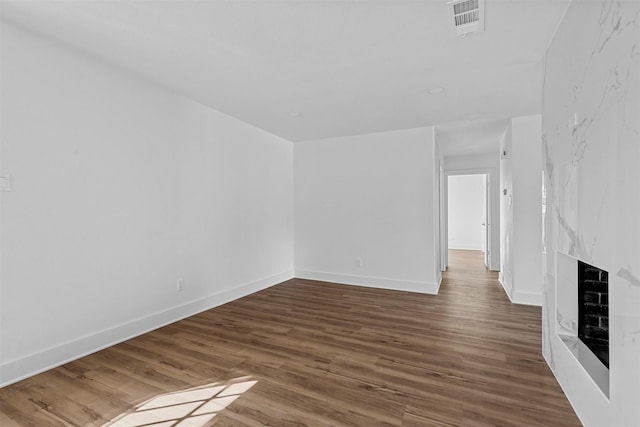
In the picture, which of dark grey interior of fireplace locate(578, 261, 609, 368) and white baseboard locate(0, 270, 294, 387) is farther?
white baseboard locate(0, 270, 294, 387)

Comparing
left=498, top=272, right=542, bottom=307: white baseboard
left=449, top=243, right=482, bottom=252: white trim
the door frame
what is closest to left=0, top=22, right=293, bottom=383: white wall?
left=498, top=272, right=542, bottom=307: white baseboard

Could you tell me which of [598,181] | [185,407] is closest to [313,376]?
[185,407]

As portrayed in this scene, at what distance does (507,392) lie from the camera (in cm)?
201

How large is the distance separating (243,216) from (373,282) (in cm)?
239

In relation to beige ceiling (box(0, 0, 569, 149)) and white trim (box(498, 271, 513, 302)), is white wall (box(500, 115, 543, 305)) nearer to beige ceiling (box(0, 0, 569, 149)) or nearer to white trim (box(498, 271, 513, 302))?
white trim (box(498, 271, 513, 302))

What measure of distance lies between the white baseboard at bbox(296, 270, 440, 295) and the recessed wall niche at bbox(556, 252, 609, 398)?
2.41 meters

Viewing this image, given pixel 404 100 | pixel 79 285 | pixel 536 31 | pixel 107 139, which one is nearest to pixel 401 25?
pixel 536 31

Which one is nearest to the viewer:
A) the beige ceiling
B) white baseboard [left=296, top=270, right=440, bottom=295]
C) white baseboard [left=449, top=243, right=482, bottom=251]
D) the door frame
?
the beige ceiling

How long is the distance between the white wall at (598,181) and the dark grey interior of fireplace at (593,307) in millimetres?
87

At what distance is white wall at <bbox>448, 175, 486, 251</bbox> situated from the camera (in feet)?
30.5

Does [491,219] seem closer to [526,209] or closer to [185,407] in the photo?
[526,209]

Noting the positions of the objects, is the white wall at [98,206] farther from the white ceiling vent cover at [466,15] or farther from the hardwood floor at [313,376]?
the white ceiling vent cover at [466,15]

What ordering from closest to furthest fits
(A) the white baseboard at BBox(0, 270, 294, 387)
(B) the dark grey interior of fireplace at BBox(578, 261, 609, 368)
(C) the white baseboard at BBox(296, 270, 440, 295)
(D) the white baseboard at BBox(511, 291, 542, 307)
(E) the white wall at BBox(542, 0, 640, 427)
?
1. (E) the white wall at BBox(542, 0, 640, 427)
2. (B) the dark grey interior of fireplace at BBox(578, 261, 609, 368)
3. (A) the white baseboard at BBox(0, 270, 294, 387)
4. (D) the white baseboard at BBox(511, 291, 542, 307)
5. (C) the white baseboard at BBox(296, 270, 440, 295)

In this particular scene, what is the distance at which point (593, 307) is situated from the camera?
1.89 metres
